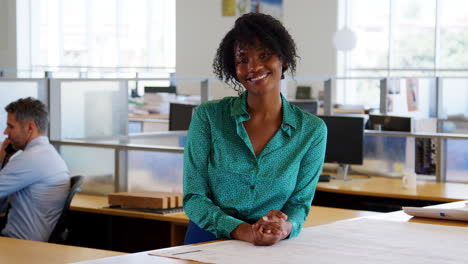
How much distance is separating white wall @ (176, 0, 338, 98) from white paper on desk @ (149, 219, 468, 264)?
975 centimetres

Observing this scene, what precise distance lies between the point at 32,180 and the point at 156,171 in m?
0.82

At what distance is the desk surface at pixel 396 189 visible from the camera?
14.7 ft

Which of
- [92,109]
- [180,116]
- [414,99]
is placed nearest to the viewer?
[92,109]

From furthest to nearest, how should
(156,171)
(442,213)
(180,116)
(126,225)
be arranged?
1. (180,116)
2. (156,171)
3. (126,225)
4. (442,213)

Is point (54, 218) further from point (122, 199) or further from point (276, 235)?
point (276, 235)

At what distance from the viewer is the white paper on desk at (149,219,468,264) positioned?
163 cm

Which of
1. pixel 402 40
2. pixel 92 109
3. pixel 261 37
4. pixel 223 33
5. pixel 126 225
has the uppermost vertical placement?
pixel 223 33

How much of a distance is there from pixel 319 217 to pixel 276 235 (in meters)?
2.09

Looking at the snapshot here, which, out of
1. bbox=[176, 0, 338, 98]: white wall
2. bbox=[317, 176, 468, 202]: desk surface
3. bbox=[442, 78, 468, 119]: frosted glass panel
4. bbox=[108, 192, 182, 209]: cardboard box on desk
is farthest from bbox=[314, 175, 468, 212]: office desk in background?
bbox=[176, 0, 338, 98]: white wall

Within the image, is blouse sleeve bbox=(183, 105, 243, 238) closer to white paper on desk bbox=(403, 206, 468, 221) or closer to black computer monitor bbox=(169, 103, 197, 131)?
white paper on desk bbox=(403, 206, 468, 221)

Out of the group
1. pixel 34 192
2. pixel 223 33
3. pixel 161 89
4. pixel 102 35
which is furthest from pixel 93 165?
pixel 102 35

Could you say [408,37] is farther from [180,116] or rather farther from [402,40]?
[180,116]

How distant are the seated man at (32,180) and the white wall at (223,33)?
8.05 metres

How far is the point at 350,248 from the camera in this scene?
1.74m
